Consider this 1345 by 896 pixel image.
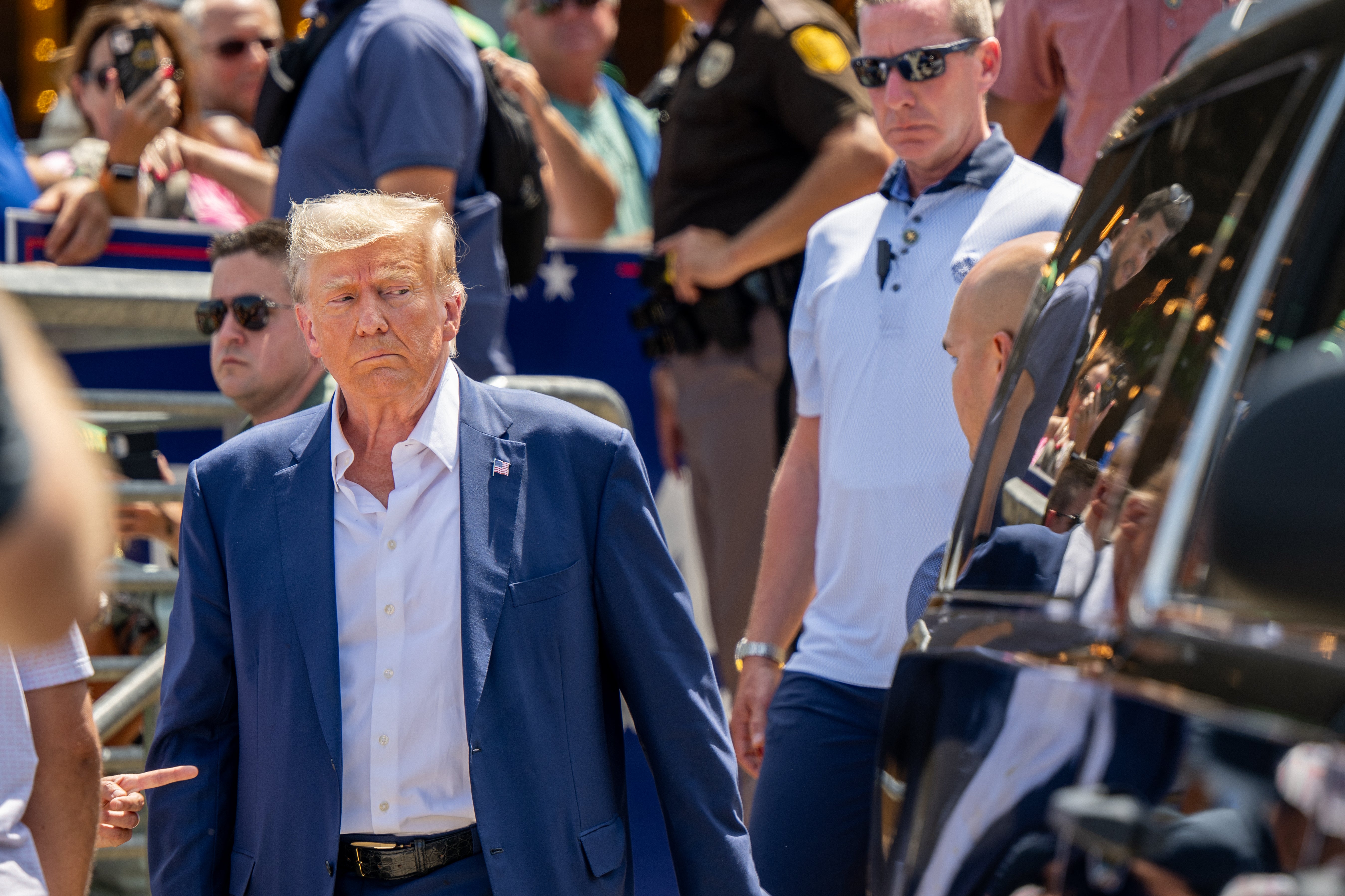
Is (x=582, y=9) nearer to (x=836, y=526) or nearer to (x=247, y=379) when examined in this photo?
(x=247, y=379)

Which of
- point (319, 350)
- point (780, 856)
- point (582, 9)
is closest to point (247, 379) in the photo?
point (319, 350)

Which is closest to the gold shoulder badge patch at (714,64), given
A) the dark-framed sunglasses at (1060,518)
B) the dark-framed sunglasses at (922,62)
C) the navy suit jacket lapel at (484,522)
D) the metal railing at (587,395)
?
the metal railing at (587,395)

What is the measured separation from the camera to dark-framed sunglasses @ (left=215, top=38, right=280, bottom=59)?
6.01m

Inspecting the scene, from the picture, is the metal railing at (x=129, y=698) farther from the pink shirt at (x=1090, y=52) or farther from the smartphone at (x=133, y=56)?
the pink shirt at (x=1090, y=52)

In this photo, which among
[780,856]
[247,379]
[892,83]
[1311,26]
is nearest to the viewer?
[1311,26]

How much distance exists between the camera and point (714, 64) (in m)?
4.99

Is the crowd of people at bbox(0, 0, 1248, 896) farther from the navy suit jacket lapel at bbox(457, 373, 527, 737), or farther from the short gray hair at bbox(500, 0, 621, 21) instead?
the short gray hair at bbox(500, 0, 621, 21)

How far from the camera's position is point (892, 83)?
11.5 ft

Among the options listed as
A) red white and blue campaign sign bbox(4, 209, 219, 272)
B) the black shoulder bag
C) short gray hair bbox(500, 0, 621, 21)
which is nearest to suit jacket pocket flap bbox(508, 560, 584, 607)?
the black shoulder bag

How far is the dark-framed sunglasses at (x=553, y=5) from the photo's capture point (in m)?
6.27

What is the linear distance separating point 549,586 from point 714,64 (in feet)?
→ 8.70

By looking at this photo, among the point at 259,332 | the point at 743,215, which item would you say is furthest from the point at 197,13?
the point at 259,332

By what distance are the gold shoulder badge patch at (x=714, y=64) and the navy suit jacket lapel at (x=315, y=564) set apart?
243cm

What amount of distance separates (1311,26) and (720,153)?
11.1 ft
